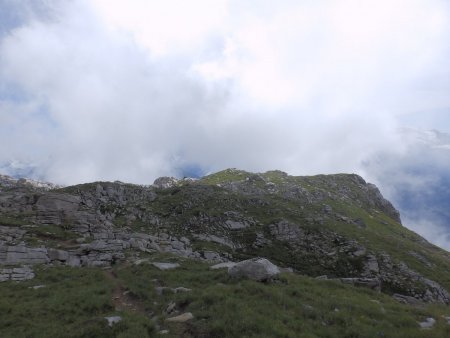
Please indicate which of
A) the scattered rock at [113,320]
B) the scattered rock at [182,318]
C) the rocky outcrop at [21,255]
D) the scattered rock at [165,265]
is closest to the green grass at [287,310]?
the scattered rock at [182,318]

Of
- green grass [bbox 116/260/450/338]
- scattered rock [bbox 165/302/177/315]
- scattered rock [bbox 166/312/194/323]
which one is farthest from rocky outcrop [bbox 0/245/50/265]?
scattered rock [bbox 166/312/194/323]

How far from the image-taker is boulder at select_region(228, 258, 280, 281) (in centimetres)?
2391

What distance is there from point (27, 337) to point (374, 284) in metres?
24.9

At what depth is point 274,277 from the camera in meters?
24.6

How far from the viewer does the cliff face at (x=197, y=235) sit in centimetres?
4094

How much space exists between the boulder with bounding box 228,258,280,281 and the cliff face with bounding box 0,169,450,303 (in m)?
9.70

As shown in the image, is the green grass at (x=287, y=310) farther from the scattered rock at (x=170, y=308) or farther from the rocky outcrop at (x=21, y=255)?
the rocky outcrop at (x=21, y=255)

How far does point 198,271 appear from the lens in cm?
3023

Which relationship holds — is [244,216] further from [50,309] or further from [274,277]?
[50,309]

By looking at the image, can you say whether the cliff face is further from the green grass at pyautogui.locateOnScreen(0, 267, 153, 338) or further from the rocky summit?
the green grass at pyautogui.locateOnScreen(0, 267, 153, 338)

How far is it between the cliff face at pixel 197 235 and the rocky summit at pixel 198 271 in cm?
23

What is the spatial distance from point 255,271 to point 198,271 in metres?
7.65

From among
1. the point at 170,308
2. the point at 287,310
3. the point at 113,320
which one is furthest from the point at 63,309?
the point at 287,310

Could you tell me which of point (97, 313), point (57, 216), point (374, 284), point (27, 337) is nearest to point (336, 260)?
point (374, 284)
